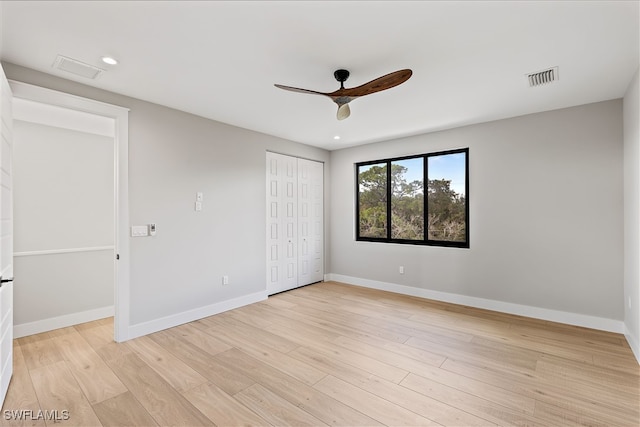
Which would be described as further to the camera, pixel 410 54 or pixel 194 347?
pixel 194 347

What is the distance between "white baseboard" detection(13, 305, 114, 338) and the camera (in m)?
3.31

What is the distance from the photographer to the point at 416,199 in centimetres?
497

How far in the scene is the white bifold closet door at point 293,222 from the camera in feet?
16.4

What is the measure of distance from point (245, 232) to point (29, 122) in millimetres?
2864

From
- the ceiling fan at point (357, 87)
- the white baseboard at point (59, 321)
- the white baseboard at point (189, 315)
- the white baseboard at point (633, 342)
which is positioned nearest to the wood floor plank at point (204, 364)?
the white baseboard at point (189, 315)

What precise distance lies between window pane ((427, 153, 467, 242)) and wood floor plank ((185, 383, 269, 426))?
3.73 meters

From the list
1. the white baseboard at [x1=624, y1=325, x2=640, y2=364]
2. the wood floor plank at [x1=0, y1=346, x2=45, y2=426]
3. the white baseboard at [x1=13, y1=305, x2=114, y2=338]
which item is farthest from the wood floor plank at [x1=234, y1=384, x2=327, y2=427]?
the white baseboard at [x1=624, y1=325, x2=640, y2=364]

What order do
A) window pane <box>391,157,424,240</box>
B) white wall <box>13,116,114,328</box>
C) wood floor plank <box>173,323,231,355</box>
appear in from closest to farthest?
wood floor plank <box>173,323,231,355</box> < white wall <box>13,116,114,328</box> < window pane <box>391,157,424,240</box>

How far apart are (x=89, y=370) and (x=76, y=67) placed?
267 centimetres

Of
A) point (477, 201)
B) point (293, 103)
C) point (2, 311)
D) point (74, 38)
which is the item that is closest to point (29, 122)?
point (74, 38)

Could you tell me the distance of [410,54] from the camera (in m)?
2.40

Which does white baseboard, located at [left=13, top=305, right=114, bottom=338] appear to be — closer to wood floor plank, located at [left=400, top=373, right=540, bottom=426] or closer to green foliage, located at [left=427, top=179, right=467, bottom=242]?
wood floor plank, located at [left=400, top=373, right=540, bottom=426]

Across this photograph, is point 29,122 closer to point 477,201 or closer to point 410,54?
point 410,54

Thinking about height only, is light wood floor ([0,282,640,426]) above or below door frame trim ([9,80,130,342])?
below
